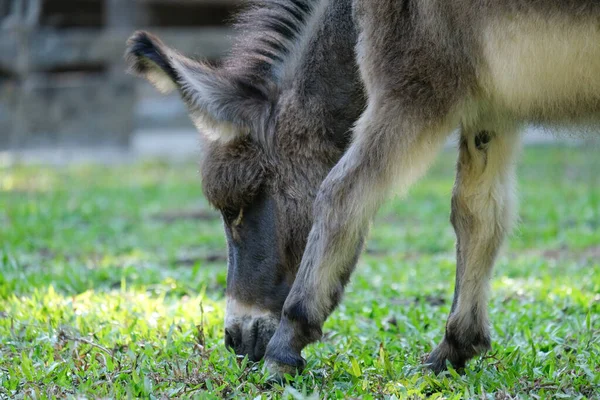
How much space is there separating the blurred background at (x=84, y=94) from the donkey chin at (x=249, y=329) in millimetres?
10591

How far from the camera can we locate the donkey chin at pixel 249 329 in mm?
4316

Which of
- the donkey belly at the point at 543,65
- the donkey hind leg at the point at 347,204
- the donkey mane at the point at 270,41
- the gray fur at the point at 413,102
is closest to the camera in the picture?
the donkey belly at the point at 543,65

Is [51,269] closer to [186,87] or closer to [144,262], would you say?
[144,262]

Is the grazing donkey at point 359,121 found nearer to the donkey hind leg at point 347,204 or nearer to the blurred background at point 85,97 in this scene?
the donkey hind leg at point 347,204

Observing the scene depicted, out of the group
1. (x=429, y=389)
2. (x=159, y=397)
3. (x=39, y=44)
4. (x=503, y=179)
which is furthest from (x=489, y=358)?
(x=39, y=44)

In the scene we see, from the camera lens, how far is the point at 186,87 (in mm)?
4387

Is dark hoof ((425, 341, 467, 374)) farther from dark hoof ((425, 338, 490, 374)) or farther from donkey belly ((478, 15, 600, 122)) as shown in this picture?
donkey belly ((478, 15, 600, 122))

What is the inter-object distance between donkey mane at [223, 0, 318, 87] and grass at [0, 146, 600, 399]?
1.31m

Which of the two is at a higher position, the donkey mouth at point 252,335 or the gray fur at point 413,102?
the gray fur at point 413,102

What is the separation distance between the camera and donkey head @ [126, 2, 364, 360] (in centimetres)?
438

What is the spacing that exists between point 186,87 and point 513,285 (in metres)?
2.94

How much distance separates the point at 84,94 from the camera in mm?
16141

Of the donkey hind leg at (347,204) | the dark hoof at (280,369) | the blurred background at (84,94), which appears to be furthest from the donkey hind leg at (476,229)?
the blurred background at (84,94)

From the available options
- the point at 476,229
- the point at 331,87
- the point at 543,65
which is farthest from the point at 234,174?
the point at 543,65
